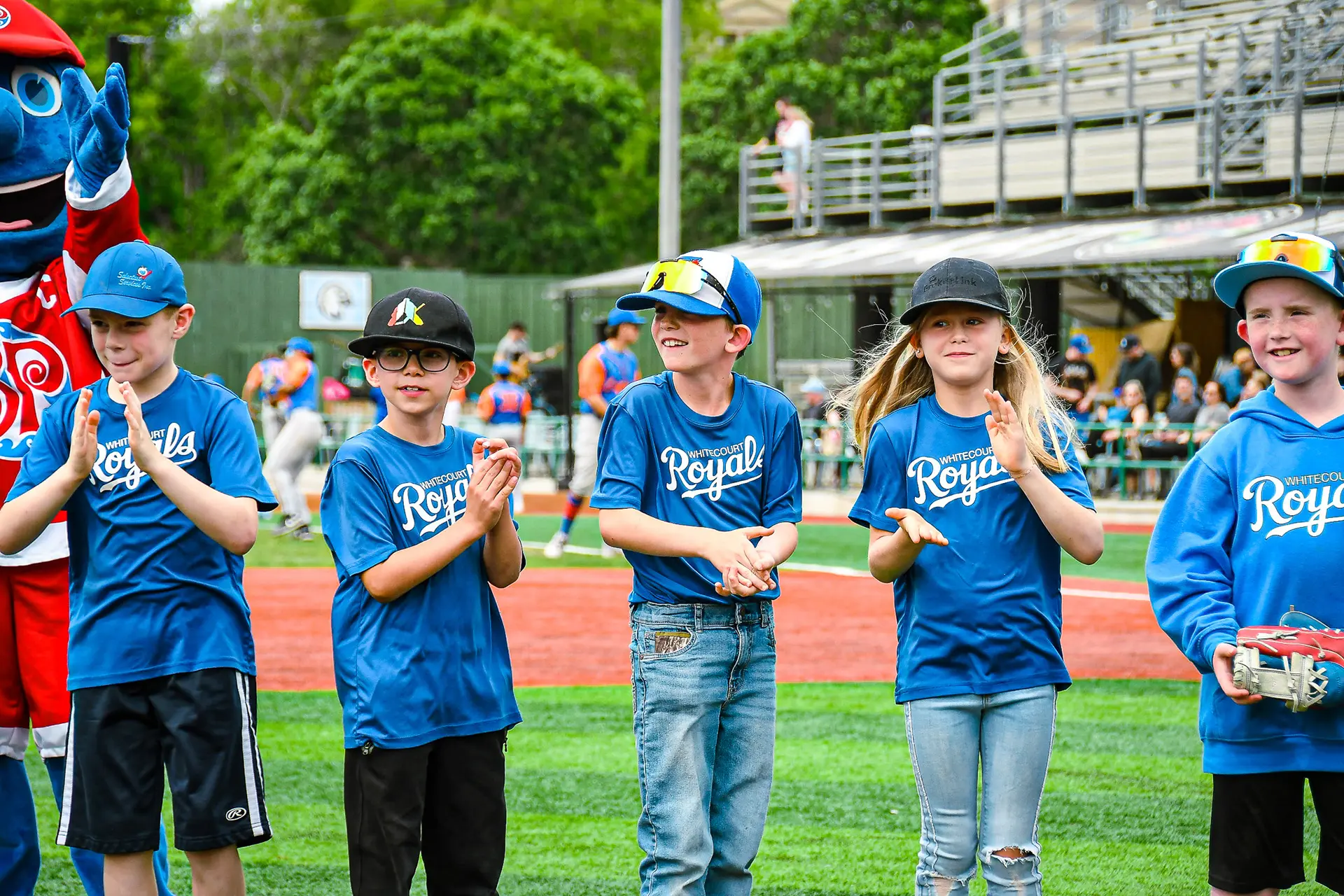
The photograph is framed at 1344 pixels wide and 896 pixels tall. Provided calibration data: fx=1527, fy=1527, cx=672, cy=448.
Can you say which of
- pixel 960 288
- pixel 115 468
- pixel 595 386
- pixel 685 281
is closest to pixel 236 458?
pixel 115 468

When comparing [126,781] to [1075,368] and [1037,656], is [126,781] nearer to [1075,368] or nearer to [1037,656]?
[1037,656]

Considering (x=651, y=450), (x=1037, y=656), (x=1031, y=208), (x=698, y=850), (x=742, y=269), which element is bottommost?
(x=698, y=850)

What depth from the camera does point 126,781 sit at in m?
3.64

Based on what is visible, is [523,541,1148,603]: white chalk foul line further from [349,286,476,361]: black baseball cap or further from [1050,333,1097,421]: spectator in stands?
[349,286,476,361]: black baseball cap

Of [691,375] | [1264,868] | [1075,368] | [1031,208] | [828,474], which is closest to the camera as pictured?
[1264,868]

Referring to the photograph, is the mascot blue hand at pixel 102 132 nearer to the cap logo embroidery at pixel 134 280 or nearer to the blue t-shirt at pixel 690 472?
the cap logo embroidery at pixel 134 280

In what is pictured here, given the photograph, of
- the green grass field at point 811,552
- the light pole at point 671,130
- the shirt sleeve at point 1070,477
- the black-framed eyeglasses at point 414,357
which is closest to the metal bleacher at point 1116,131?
the green grass field at point 811,552

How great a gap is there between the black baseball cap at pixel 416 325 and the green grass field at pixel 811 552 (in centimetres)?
898

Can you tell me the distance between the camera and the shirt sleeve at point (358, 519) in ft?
11.9

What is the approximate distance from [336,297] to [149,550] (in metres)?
27.9

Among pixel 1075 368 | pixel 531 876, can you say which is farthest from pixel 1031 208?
pixel 531 876

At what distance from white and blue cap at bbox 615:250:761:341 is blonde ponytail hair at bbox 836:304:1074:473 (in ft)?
1.20

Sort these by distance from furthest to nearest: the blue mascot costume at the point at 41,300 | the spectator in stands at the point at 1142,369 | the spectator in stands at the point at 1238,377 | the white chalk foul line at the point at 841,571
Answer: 1. the spectator in stands at the point at 1142,369
2. the spectator in stands at the point at 1238,377
3. the white chalk foul line at the point at 841,571
4. the blue mascot costume at the point at 41,300

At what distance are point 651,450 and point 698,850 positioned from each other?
99 cm
